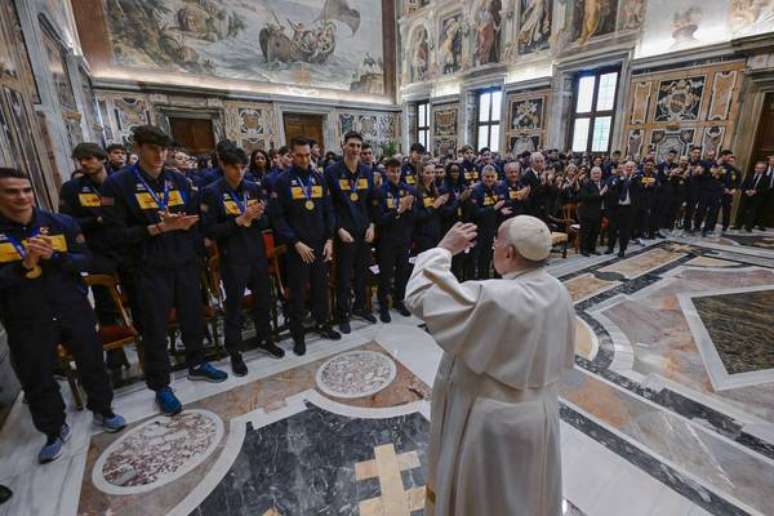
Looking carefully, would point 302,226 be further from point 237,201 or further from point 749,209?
point 749,209

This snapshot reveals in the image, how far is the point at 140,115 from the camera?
12750mm

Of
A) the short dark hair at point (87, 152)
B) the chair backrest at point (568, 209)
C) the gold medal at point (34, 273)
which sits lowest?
the chair backrest at point (568, 209)

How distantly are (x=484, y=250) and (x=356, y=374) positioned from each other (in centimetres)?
302

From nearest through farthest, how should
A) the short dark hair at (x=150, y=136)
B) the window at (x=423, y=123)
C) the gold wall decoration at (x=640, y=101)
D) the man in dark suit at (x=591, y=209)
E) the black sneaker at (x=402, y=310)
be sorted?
the short dark hair at (x=150, y=136)
the black sneaker at (x=402, y=310)
the man in dark suit at (x=591, y=209)
the gold wall decoration at (x=640, y=101)
the window at (x=423, y=123)

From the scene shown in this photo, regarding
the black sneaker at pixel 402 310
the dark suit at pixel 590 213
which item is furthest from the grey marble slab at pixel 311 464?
the dark suit at pixel 590 213

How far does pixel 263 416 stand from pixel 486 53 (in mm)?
15837

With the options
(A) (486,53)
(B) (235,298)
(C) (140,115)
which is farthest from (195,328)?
(A) (486,53)

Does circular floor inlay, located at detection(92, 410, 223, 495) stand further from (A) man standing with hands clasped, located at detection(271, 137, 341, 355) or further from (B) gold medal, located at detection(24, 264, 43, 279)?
(B) gold medal, located at detection(24, 264, 43, 279)

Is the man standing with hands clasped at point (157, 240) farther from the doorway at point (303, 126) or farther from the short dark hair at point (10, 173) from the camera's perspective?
the doorway at point (303, 126)

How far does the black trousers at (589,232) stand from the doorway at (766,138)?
5374mm

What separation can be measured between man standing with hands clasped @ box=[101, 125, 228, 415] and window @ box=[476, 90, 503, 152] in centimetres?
1408

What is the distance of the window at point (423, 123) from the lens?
1848 cm

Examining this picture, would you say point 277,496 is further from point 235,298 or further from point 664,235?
point 664,235

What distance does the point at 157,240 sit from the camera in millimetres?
2730
